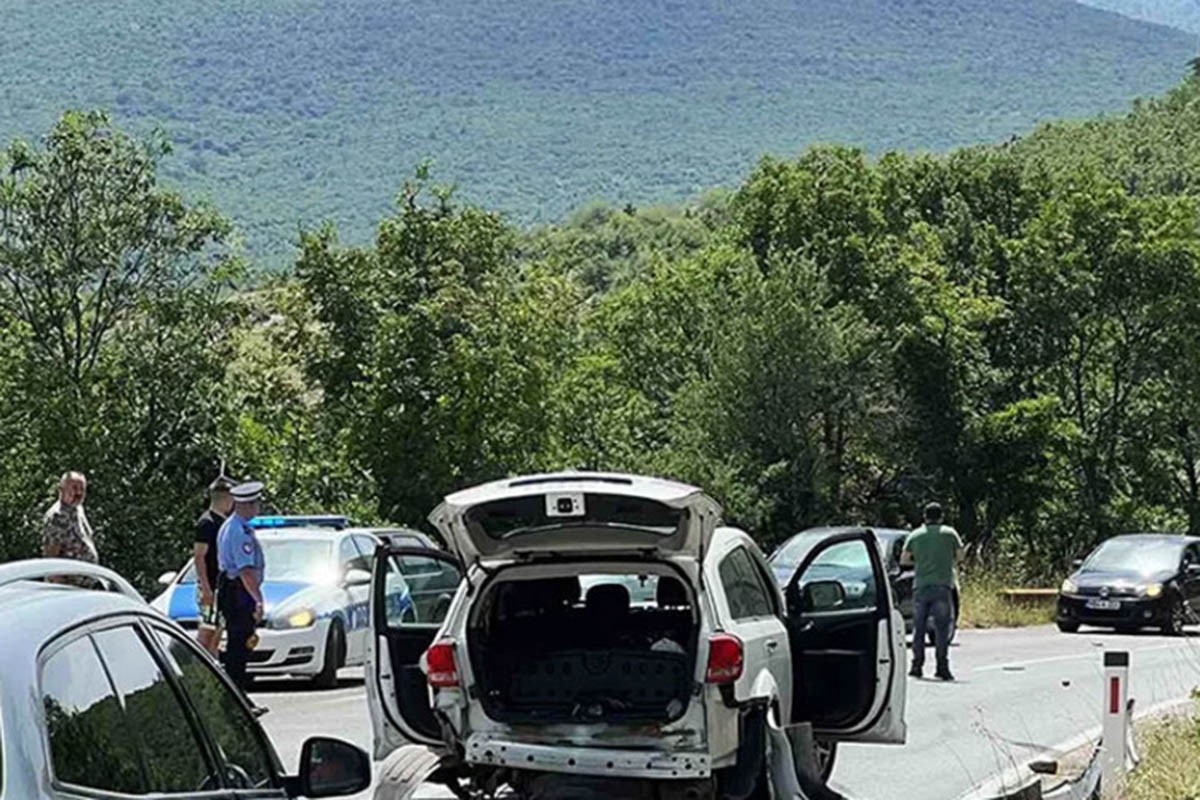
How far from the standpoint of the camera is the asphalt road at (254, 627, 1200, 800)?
14.6 m

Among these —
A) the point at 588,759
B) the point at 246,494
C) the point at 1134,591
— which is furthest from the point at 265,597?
the point at 1134,591

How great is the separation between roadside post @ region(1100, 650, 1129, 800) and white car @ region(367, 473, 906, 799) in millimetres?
2524

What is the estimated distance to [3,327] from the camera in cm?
4381

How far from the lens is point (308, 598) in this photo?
19.3 meters

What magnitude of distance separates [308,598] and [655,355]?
48.4 m

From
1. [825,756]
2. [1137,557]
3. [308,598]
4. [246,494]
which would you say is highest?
[246,494]

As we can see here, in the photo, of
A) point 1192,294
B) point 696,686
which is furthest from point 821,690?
point 1192,294

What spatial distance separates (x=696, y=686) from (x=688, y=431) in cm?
4587

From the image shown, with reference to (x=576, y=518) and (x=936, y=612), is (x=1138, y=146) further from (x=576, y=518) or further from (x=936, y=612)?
(x=576, y=518)

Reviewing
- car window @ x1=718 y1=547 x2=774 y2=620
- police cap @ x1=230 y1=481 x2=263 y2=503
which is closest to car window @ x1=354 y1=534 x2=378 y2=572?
police cap @ x1=230 y1=481 x2=263 y2=503

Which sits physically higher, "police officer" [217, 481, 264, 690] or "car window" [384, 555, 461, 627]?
"car window" [384, 555, 461, 627]

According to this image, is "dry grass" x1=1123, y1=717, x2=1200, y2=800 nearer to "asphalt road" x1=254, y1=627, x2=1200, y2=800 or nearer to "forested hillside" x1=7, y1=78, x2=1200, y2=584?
"asphalt road" x1=254, y1=627, x2=1200, y2=800

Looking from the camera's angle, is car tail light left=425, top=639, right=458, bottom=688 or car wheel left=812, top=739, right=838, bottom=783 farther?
car wheel left=812, top=739, right=838, bottom=783

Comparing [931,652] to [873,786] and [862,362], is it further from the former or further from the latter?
[862,362]
